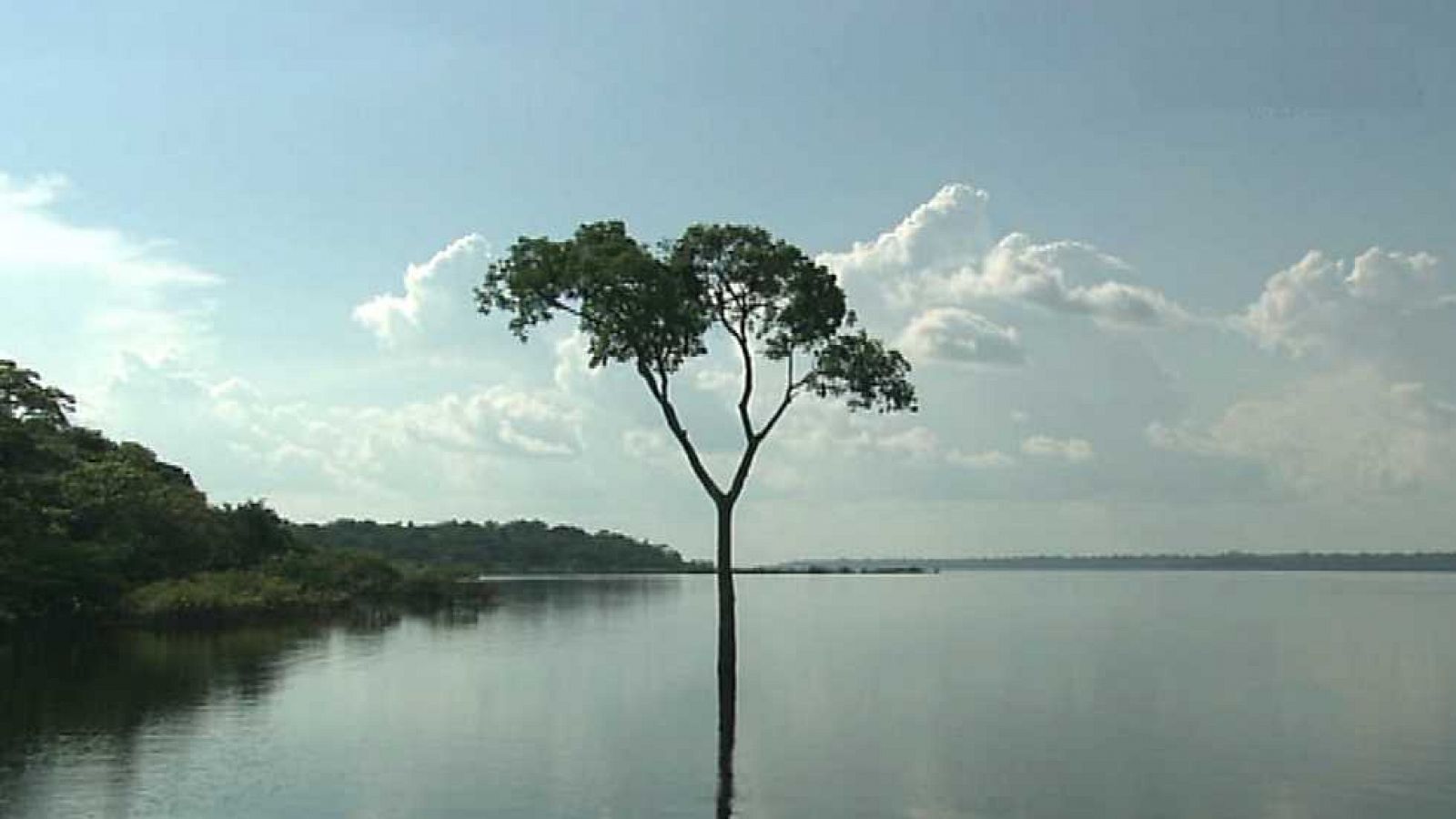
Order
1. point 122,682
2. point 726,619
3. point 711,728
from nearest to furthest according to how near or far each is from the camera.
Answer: point 711,728, point 726,619, point 122,682

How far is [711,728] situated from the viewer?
108ft

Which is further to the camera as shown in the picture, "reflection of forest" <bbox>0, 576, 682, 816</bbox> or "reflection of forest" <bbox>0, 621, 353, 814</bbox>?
"reflection of forest" <bbox>0, 621, 353, 814</bbox>

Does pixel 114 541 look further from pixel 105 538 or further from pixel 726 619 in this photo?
pixel 726 619

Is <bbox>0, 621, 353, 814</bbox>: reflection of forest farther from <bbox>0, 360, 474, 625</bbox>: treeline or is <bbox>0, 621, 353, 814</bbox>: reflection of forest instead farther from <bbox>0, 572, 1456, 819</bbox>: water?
<bbox>0, 360, 474, 625</bbox>: treeline

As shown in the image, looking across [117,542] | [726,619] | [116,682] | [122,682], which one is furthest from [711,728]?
[117,542]

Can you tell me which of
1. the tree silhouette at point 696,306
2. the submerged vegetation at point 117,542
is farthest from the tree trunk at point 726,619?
the submerged vegetation at point 117,542

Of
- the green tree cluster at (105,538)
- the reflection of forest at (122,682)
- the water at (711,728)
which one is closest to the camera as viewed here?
the water at (711,728)

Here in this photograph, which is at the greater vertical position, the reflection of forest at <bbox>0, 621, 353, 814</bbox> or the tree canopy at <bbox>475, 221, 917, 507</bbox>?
the tree canopy at <bbox>475, 221, 917, 507</bbox>

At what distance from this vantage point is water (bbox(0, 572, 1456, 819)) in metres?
23.6

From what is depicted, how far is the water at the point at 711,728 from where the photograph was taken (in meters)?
23.6

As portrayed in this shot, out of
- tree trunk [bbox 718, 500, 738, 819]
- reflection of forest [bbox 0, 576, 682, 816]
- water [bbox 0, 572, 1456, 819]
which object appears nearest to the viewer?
water [bbox 0, 572, 1456, 819]

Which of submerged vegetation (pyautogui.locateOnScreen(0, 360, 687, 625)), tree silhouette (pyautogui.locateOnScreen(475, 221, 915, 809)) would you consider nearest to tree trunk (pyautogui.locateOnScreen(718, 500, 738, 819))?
tree silhouette (pyautogui.locateOnScreen(475, 221, 915, 809))

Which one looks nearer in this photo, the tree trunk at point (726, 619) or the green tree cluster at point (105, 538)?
the tree trunk at point (726, 619)

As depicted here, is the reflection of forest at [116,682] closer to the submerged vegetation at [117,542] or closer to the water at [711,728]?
the water at [711,728]
